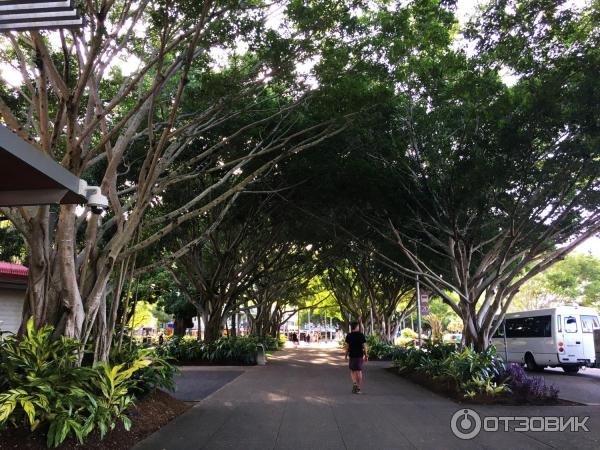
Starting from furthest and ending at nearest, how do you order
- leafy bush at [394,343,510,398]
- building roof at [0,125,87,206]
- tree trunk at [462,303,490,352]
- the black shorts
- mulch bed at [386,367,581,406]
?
tree trunk at [462,303,490,352] → the black shorts → leafy bush at [394,343,510,398] → mulch bed at [386,367,581,406] → building roof at [0,125,87,206]

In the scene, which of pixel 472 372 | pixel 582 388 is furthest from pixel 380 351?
pixel 472 372

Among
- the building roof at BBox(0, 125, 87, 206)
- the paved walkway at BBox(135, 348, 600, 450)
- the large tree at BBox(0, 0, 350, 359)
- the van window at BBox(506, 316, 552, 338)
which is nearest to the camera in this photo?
the building roof at BBox(0, 125, 87, 206)

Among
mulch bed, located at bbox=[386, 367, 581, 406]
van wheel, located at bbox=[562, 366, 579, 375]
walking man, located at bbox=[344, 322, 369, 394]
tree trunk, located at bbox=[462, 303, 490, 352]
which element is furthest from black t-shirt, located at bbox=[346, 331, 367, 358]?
van wheel, located at bbox=[562, 366, 579, 375]

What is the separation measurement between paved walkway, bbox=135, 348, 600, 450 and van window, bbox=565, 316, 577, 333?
9190 mm

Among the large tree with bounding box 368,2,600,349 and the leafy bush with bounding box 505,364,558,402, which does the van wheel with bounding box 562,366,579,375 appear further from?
the leafy bush with bounding box 505,364,558,402

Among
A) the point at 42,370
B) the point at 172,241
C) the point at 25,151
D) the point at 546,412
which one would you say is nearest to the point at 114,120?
the point at 172,241

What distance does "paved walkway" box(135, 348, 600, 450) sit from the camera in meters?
6.77

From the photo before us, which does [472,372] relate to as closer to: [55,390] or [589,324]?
[55,390]

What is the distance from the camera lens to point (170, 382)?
9328 mm

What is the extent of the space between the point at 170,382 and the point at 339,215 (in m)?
9.67

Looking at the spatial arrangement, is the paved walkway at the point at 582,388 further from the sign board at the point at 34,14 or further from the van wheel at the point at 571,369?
the sign board at the point at 34,14

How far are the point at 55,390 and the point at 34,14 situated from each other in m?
4.57

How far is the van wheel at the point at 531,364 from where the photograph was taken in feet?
→ 64.5

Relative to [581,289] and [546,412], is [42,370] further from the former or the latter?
[581,289]
